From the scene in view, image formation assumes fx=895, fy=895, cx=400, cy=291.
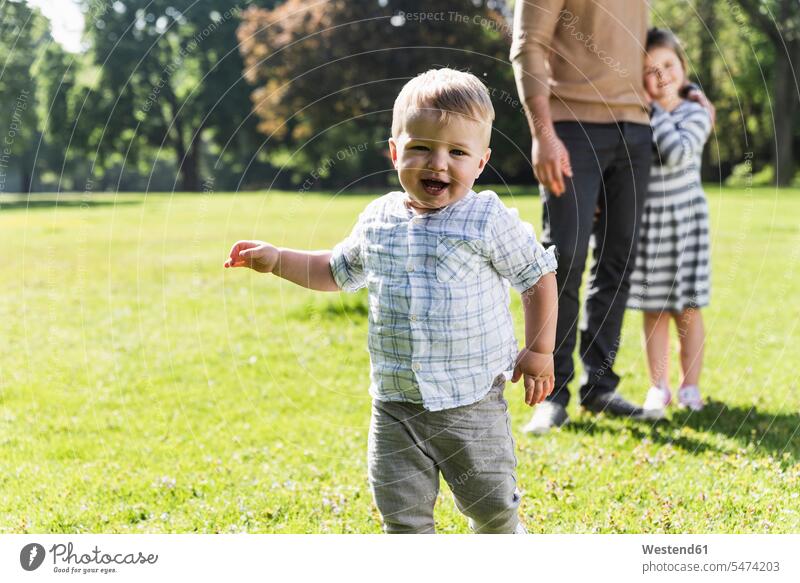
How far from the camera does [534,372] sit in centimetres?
317

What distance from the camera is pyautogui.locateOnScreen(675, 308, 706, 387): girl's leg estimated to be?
566 cm

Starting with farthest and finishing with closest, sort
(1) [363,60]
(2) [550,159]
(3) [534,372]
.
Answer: (1) [363,60], (2) [550,159], (3) [534,372]

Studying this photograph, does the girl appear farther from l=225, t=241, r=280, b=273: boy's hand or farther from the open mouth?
l=225, t=241, r=280, b=273: boy's hand

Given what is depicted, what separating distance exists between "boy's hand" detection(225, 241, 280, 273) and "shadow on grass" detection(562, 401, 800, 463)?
252 cm

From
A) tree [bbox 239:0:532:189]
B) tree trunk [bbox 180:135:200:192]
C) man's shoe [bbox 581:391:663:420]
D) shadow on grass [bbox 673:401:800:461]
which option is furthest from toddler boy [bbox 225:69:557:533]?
tree trunk [bbox 180:135:200:192]

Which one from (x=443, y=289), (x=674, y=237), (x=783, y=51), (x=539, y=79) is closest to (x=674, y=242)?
(x=674, y=237)

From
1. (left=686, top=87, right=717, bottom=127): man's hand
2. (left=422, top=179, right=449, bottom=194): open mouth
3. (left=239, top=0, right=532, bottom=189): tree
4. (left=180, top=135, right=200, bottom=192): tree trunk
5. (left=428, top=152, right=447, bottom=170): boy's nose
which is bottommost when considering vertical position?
(left=422, top=179, right=449, bottom=194): open mouth

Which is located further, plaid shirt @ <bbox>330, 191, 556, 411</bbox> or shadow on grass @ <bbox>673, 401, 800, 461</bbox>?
shadow on grass @ <bbox>673, 401, 800, 461</bbox>

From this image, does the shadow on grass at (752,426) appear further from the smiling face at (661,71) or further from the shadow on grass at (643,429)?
the smiling face at (661,71)

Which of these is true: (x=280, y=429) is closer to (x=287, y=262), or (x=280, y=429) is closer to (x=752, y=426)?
(x=287, y=262)
